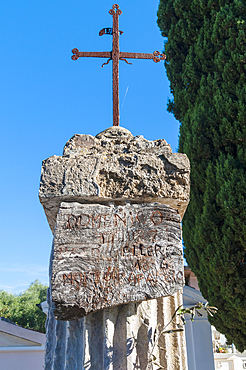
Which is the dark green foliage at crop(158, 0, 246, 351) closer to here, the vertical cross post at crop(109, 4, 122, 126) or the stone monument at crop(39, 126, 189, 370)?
the vertical cross post at crop(109, 4, 122, 126)

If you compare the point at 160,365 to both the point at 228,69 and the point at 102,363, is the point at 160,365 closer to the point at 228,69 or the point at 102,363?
the point at 102,363

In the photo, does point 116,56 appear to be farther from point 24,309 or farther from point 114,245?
point 24,309

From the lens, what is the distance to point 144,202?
204cm

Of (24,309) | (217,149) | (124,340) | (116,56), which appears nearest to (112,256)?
(124,340)

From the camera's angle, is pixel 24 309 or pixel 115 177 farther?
pixel 24 309

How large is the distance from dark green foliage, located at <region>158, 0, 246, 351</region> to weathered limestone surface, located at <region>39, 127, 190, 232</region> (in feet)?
10.3

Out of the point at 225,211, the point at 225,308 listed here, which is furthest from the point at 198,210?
the point at 225,308

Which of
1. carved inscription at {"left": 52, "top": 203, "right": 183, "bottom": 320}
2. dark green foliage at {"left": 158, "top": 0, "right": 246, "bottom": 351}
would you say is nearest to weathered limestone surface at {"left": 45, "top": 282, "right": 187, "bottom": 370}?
carved inscription at {"left": 52, "top": 203, "right": 183, "bottom": 320}

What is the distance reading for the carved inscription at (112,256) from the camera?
1744mm

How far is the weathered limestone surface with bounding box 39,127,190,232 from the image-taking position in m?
1.97

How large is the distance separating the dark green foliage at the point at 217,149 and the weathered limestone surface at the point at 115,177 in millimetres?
3140

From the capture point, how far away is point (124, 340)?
1.80m

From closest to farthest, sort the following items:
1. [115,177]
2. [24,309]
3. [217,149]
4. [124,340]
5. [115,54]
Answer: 1. [124,340]
2. [115,177]
3. [115,54]
4. [217,149]
5. [24,309]

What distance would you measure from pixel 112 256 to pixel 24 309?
16.1 m
